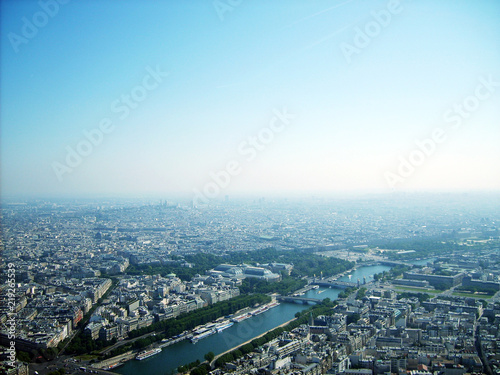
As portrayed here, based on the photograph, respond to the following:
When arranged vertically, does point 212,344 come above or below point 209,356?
below

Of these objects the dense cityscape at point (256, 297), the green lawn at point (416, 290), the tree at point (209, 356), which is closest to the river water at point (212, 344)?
the dense cityscape at point (256, 297)

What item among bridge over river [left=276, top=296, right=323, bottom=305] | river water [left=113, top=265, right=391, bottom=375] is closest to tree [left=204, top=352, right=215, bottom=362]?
river water [left=113, top=265, right=391, bottom=375]

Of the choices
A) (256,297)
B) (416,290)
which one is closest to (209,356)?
(256,297)

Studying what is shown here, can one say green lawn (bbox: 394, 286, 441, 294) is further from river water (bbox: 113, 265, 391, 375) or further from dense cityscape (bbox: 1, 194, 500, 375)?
river water (bbox: 113, 265, 391, 375)

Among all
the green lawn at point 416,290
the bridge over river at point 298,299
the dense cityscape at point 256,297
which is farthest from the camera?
the green lawn at point 416,290

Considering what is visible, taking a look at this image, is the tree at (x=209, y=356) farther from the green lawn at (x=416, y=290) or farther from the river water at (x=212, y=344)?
the green lawn at (x=416, y=290)

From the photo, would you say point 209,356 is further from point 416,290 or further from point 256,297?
point 416,290
